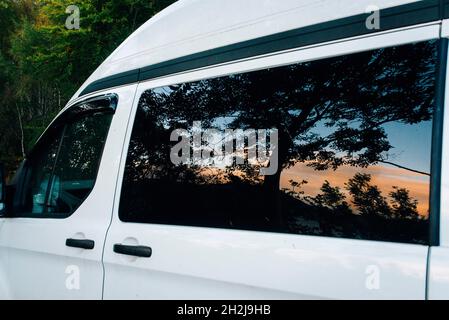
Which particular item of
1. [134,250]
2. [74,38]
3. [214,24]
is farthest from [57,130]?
[74,38]

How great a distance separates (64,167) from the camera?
2.68 metres

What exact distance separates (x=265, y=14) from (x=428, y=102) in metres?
0.86

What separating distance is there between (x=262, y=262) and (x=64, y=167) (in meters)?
1.58

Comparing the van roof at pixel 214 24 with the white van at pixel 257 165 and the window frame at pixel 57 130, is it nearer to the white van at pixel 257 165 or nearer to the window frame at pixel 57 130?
the white van at pixel 257 165

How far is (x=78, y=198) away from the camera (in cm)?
245

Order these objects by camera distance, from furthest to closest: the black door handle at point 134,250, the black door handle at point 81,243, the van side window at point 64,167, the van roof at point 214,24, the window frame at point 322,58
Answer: the van side window at point 64,167 → the black door handle at point 81,243 → the black door handle at point 134,250 → the van roof at point 214,24 → the window frame at point 322,58

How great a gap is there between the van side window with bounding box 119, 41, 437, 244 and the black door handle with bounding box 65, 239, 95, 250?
22 cm

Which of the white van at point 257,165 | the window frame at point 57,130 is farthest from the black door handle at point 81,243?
the window frame at point 57,130

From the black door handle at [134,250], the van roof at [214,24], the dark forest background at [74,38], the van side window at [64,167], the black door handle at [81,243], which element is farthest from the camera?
the dark forest background at [74,38]

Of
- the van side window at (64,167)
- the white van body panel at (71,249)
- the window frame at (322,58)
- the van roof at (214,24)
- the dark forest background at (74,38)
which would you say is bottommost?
the white van body panel at (71,249)

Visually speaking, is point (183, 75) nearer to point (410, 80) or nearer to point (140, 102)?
point (140, 102)

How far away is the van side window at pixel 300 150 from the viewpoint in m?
1.44
